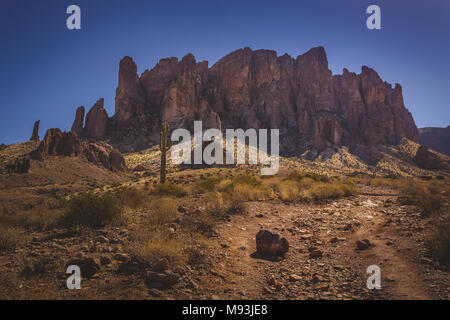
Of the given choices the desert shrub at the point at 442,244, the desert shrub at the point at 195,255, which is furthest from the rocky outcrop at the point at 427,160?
the desert shrub at the point at 195,255

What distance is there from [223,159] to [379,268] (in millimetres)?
35695

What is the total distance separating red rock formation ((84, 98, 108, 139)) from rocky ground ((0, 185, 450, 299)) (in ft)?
250

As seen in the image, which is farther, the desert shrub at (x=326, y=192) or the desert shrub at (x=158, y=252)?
the desert shrub at (x=326, y=192)

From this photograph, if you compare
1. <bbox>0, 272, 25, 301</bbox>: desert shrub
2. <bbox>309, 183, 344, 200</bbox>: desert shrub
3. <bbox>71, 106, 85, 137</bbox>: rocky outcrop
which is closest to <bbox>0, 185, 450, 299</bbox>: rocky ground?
<bbox>0, 272, 25, 301</bbox>: desert shrub

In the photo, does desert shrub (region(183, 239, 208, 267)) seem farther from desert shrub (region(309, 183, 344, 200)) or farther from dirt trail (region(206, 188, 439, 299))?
desert shrub (region(309, 183, 344, 200))

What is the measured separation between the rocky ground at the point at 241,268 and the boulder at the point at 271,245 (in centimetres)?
24

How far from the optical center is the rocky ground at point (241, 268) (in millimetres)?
3754

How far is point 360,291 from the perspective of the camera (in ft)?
13.1

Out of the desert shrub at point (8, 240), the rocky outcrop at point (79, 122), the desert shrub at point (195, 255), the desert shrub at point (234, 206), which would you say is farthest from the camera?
the rocky outcrop at point (79, 122)

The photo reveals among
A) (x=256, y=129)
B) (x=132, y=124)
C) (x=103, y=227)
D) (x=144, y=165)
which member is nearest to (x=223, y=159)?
(x=144, y=165)

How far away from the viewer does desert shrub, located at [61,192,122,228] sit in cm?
639

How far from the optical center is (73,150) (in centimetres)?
3747

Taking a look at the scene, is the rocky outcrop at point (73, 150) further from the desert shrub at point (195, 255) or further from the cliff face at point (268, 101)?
the desert shrub at point (195, 255)

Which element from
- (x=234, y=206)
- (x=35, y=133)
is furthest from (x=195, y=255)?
(x=35, y=133)
